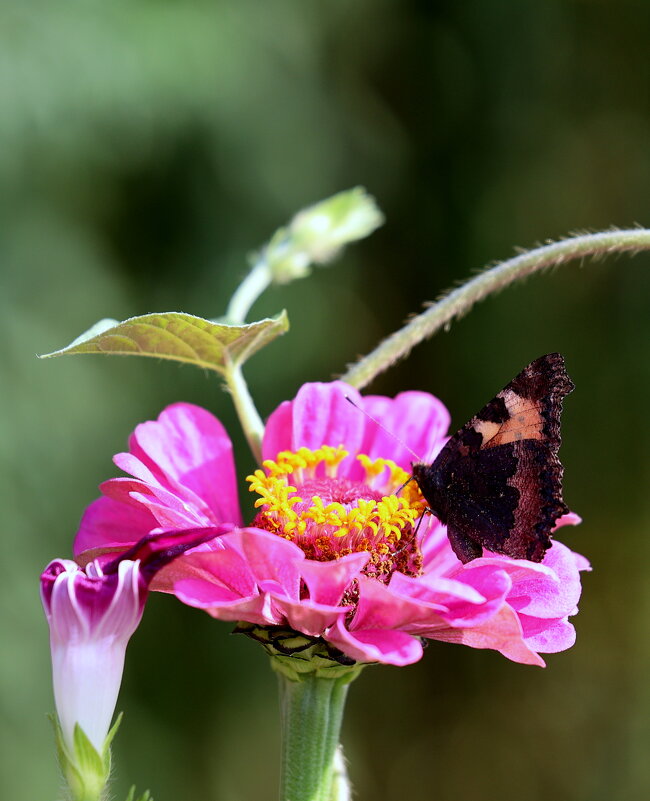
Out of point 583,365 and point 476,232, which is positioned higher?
point 476,232

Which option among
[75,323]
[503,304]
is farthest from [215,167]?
[503,304]

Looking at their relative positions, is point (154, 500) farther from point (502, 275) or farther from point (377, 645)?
point (502, 275)

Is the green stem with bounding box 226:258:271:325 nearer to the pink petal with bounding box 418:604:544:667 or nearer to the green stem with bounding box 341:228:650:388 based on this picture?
the green stem with bounding box 341:228:650:388

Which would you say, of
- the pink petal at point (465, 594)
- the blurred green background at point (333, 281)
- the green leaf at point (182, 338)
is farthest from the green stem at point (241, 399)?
the blurred green background at point (333, 281)

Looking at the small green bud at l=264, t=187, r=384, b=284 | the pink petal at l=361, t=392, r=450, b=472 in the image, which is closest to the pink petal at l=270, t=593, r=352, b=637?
the pink petal at l=361, t=392, r=450, b=472

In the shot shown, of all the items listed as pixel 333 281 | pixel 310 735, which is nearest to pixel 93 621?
pixel 310 735

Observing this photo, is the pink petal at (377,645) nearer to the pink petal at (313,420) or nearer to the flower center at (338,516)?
the flower center at (338,516)

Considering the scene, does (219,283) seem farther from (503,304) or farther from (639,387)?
(639,387)
